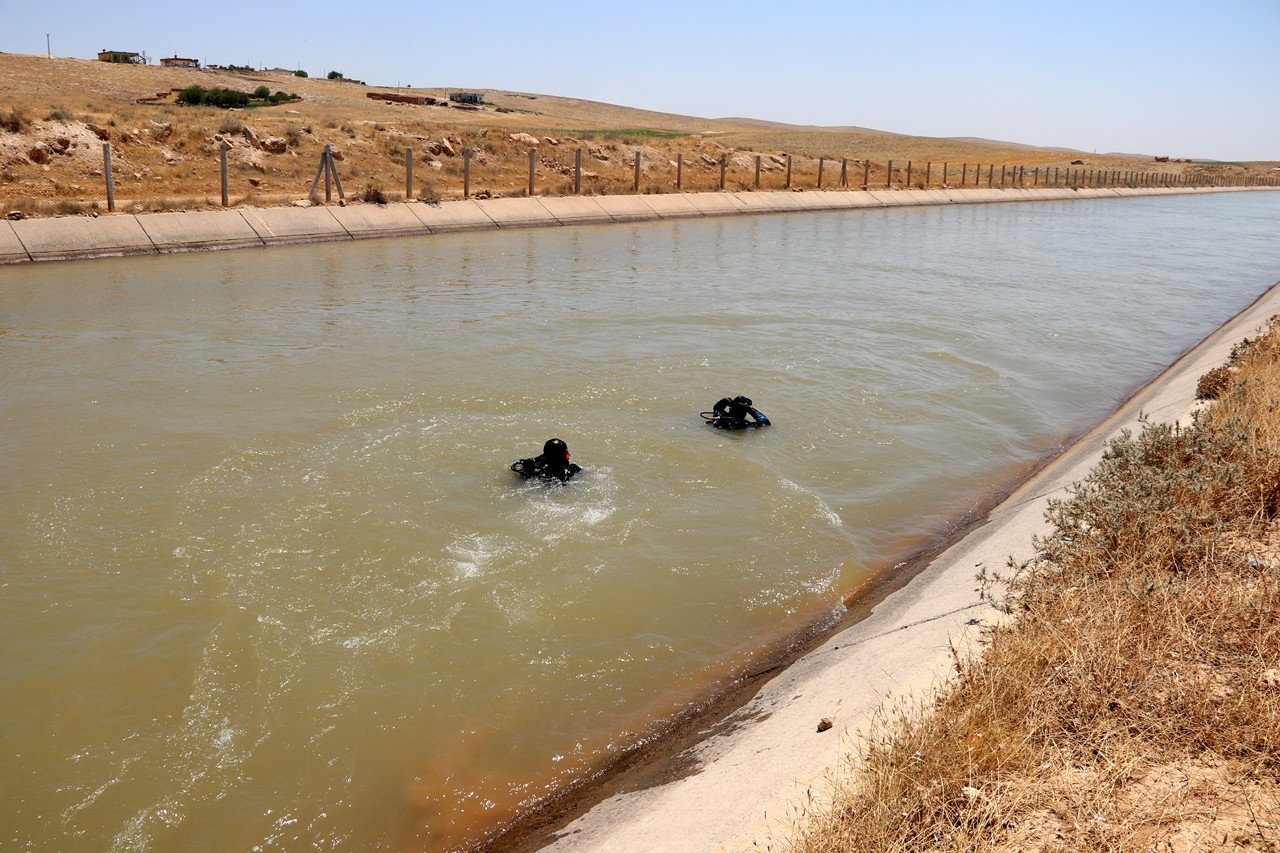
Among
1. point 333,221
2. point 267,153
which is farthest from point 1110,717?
point 267,153

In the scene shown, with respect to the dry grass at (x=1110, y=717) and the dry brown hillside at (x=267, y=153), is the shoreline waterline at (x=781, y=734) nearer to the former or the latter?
the dry grass at (x=1110, y=717)

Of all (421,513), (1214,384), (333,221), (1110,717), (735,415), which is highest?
(333,221)

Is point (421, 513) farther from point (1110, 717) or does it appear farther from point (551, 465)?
point (1110, 717)

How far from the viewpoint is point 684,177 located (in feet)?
164

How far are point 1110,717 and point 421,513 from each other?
6.08 metres

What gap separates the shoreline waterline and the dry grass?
25 centimetres

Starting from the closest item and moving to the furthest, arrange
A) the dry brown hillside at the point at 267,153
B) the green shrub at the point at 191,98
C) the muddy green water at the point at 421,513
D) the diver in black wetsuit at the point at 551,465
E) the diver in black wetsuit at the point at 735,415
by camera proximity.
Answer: the muddy green water at the point at 421,513 → the diver in black wetsuit at the point at 551,465 → the diver in black wetsuit at the point at 735,415 → the dry brown hillside at the point at 267,153 → the green shrub at the point at 191,98

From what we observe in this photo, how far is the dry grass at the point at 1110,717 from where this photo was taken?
10.2 ft

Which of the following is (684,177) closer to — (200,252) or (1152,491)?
(200,252)

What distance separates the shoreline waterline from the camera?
384 centimetres

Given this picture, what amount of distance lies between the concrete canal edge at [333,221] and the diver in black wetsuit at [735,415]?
18.3 m

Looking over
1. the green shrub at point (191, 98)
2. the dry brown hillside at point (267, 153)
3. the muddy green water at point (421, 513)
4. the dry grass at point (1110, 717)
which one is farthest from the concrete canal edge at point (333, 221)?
the green shrub at point (191, 98)

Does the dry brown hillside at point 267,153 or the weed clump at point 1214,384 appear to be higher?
the dry brown hillside at point 267,153

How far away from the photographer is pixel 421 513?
27.5ft
